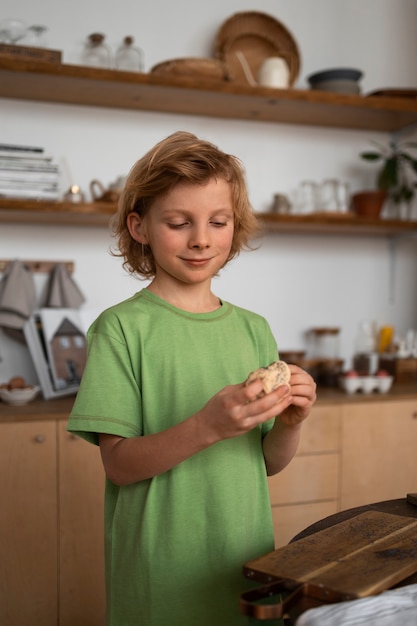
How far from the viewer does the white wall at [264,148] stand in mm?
2828

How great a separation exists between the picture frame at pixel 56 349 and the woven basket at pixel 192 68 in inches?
39.0

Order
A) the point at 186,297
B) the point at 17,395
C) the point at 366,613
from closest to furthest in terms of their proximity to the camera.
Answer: the point at 366,613
the point at 186,297
the point at 17,395

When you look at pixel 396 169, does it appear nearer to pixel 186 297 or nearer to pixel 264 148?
pixel 264 148

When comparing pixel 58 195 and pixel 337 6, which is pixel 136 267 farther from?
pixel 337 6

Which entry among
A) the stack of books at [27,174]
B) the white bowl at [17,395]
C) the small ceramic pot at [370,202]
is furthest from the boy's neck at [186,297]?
the small ceramic pot at [370,202]

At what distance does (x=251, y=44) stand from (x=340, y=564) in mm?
2569

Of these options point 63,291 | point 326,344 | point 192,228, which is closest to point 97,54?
point 63,291

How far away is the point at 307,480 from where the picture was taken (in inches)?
103

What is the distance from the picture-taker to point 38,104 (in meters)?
2.81

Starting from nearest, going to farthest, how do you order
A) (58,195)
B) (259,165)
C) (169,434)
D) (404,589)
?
(404,589), (169,434), (58,195), (259,165)

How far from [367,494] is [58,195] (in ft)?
5.31

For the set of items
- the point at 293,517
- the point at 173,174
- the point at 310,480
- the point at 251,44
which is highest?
the point at 251,44

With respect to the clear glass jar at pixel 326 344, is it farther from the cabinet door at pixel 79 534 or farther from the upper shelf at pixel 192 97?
the cabinet door at pixel 79 534

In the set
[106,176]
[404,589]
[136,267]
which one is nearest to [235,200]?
[136,267]
